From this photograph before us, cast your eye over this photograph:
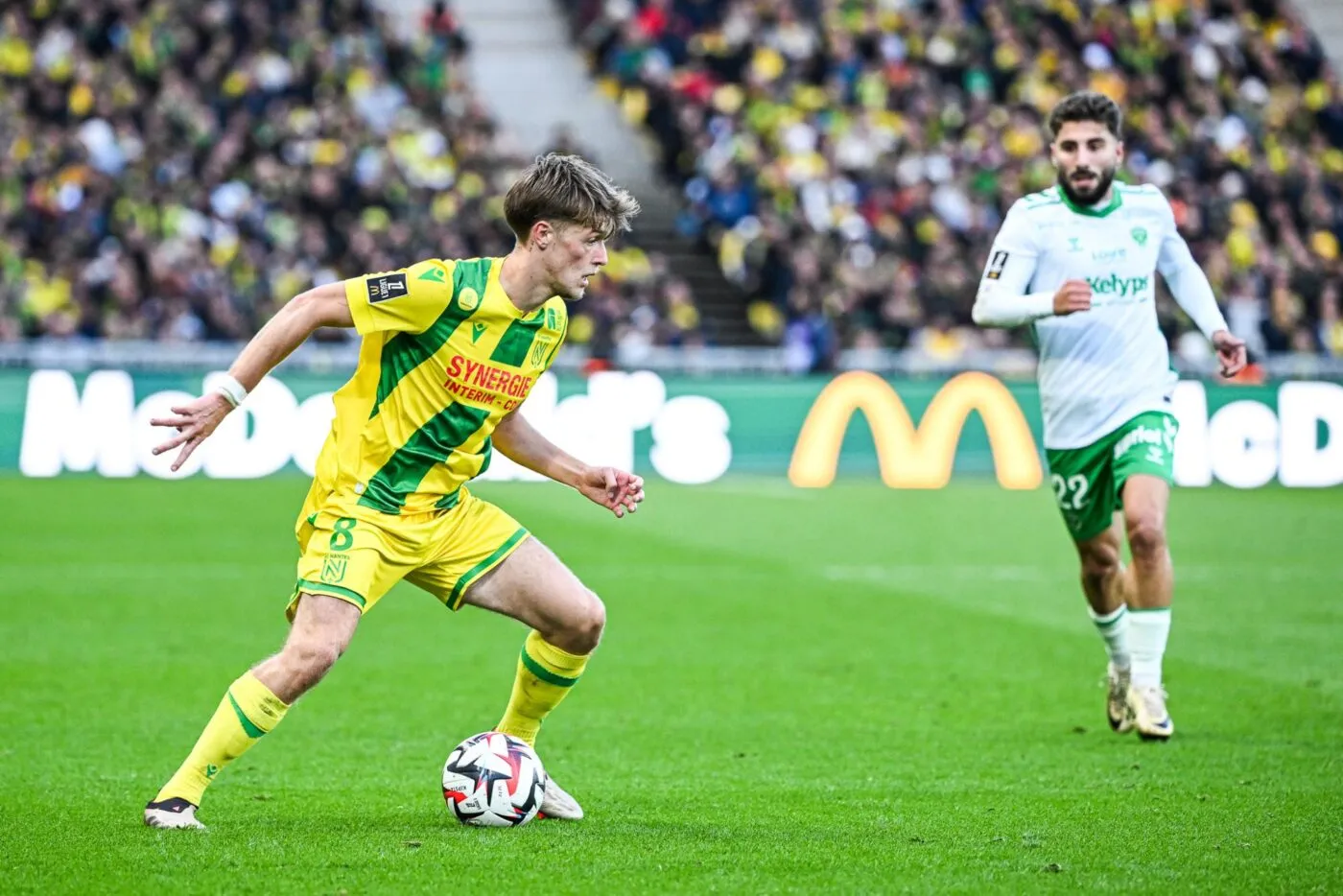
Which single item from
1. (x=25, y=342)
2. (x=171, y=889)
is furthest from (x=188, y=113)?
(x=171, y=889)

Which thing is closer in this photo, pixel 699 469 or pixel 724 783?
pixel 724 783

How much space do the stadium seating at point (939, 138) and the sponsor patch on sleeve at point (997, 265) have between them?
1518 centimetres

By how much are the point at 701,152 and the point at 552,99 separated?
409cm

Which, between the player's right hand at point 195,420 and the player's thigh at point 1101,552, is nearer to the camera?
the player's right hand at point 195,420

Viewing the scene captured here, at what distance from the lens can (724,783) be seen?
275 inches

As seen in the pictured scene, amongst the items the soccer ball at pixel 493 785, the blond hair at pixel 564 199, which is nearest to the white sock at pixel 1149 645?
the soccer ball at pixel 493 785

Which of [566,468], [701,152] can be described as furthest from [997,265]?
[701,152]

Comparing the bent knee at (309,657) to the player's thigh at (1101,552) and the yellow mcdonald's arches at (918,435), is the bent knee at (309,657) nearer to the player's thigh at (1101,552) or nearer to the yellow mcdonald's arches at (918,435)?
the player's thigh at (1101,552)

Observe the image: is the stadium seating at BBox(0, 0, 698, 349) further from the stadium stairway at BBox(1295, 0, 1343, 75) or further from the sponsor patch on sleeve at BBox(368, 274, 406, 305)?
the sponsor patch on sleeve at BBox(368, 274, 406, 305)

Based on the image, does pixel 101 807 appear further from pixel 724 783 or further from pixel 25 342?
pixel 25 342

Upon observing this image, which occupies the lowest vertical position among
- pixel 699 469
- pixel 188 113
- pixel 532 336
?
pixel 699 469

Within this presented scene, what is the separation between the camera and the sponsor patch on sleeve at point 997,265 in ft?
27.2

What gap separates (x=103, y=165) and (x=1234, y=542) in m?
14.2

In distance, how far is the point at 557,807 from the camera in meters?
6.30
